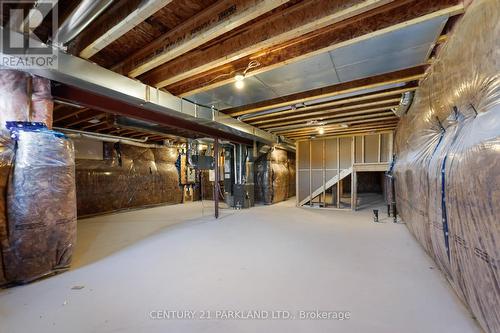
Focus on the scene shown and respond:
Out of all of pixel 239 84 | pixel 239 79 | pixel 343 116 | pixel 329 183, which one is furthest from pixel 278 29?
pixel 329 183

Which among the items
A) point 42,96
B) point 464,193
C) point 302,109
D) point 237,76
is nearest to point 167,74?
point 237,76

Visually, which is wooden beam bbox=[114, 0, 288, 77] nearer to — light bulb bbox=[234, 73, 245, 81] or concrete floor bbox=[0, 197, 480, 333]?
light bulb bbox=[234, 73, 245, 81]

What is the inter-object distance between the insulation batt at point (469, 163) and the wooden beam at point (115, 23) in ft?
6.49

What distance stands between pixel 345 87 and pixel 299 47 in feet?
3.82

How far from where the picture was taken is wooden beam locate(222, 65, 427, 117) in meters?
2.55

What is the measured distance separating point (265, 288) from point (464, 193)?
1522 mm

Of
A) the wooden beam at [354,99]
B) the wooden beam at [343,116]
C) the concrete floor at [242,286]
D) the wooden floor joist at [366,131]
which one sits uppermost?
the wooden beam at [354,99]

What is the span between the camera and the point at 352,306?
1520 mm

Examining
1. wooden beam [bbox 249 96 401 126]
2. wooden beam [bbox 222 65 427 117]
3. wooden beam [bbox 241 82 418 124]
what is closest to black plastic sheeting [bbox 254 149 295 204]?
wooden beam [bbox 249 96 401 126]

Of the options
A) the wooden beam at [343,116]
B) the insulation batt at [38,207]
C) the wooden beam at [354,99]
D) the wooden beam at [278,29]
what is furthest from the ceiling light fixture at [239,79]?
the wooden beam at [343,116]

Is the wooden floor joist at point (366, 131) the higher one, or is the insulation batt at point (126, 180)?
the wooden floor joist at point (366, 131)

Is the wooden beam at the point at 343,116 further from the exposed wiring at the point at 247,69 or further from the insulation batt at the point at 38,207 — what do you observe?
the insulation batt at the point at 38,207

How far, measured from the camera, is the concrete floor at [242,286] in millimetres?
1359

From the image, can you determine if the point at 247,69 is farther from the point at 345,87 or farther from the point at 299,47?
the point at 345,87
